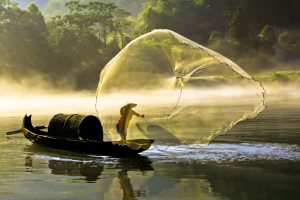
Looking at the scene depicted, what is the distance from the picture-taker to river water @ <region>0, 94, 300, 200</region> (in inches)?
602

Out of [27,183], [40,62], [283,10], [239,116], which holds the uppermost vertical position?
[283,10]

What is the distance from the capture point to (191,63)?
66.9ft

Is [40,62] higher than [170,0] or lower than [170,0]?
lower

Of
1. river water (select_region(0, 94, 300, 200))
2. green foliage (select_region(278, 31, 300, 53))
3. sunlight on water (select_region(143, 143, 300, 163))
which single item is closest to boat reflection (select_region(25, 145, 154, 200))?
river water (select_region(0, 94, 300, 200))

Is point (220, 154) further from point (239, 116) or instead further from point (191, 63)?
point (191, 63)

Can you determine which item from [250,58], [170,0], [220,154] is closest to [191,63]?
[220,154]

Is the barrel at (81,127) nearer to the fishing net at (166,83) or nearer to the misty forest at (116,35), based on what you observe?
the fishing net at (166,83)

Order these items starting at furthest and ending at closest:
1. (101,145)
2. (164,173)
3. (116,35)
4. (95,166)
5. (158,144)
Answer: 1. (116,35)
2. (158,144)
3. (101,145)
4. (95,166)
5. (164,173)

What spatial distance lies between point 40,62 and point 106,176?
3406 inches

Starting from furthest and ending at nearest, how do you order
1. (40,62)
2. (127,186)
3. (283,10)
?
(283,10) < (40,62) < (127,186)

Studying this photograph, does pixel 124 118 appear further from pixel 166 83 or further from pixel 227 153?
pixel 227 153

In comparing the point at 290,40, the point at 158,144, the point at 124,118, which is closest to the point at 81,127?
the point at 124,118

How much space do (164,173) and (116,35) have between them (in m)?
107

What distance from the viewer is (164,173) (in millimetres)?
18125
